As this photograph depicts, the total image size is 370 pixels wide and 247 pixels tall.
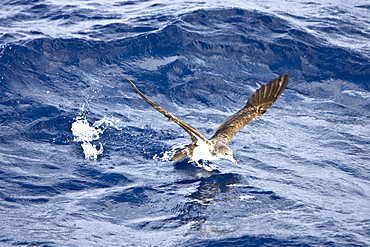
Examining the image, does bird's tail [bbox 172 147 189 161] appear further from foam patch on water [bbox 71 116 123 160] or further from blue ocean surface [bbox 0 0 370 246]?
foam patch on water [bbox 71 116 123 160]

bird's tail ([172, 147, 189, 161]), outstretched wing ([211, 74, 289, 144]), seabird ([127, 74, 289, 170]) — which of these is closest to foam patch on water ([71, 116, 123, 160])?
bird's tail ([172, 147, 189, 161])

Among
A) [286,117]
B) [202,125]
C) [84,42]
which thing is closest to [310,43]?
[286,117]

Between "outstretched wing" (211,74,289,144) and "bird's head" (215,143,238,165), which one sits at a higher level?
"outstretched wing" (211,74,289,144)

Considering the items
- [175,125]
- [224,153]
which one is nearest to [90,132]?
[175,125]

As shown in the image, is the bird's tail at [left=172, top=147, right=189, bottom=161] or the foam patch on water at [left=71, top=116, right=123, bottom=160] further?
the foam patch on water at [left=71, top=116, right=123, bottom=160]

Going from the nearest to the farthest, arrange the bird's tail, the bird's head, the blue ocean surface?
the blue ocean surface, the bird's head, the bird's tail

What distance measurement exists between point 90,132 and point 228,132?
305 cm

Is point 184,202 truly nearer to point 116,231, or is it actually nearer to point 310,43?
point 116,231

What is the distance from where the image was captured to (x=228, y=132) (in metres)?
9.93

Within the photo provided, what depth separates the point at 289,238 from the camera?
732 cm

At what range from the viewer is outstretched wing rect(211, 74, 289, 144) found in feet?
32.5

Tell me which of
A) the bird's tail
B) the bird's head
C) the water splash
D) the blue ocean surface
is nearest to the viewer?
the blue ocean surface

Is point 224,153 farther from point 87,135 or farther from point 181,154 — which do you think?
point 87,135

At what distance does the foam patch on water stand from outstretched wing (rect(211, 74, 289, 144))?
2.49 meters
